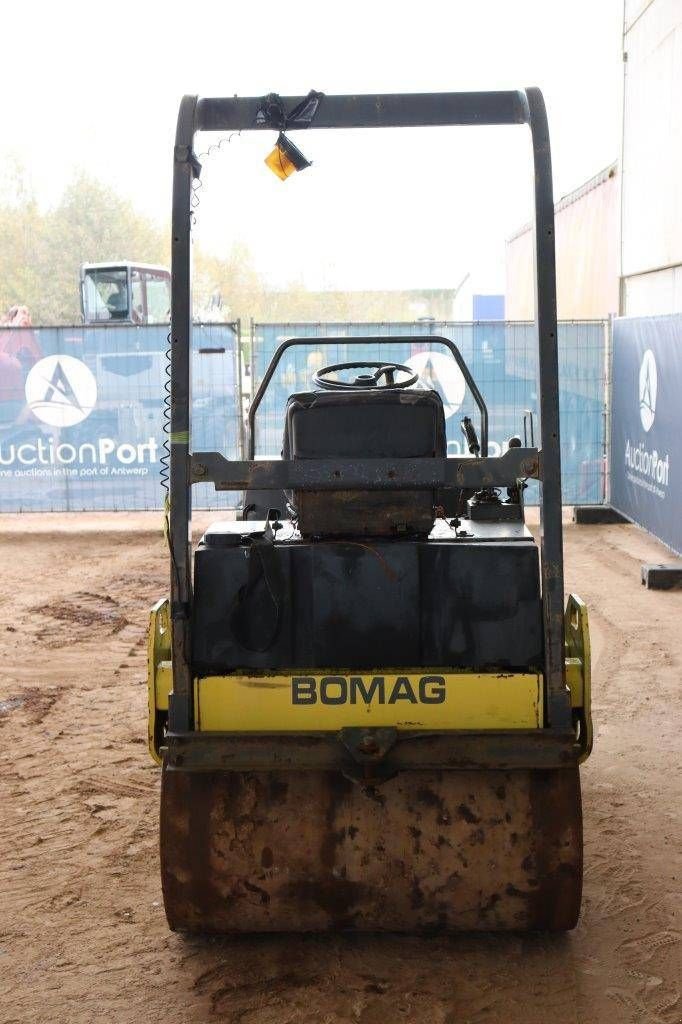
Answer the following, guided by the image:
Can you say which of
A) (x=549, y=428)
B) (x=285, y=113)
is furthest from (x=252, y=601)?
(x=285, y=113)

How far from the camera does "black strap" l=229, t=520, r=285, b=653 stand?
12.3 ft

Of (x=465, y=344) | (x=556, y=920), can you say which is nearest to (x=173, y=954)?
(x=556, y=920)

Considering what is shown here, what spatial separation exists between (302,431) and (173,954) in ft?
6.16

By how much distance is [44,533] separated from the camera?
13.5 meters

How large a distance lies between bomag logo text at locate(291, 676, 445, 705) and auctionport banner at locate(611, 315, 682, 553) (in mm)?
7116

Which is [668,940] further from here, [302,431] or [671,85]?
[671,85]

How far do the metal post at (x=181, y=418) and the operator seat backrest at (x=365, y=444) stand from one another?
40cm

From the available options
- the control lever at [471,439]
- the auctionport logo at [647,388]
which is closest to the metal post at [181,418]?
the control lever at [471,439]

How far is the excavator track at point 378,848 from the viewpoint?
3756 mm

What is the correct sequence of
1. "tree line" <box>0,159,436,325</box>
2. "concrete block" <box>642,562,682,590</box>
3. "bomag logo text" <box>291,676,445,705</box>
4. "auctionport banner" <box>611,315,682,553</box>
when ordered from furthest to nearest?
"tree line" <box>0,159,436,325</box>
"auctionport banner" <box>611,315,682,553</box>
"concrete block" <box>642,562,682,590</box>
"bomag logo text" <box>291,676,445,705</box>

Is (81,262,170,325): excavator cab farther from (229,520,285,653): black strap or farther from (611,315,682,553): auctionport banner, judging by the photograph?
(229,520,285,653): black strap

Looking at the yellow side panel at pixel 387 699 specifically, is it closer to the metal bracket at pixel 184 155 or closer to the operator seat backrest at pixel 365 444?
the operator seat backrest at pixel 365 444

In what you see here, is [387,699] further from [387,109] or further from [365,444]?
[387,109]

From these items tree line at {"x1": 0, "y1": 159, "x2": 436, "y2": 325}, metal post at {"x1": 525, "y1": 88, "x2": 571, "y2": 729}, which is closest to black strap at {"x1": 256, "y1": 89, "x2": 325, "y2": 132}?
metal post at {"x1": 525, "y1": 88, "x2": 571, "y2": 729}
